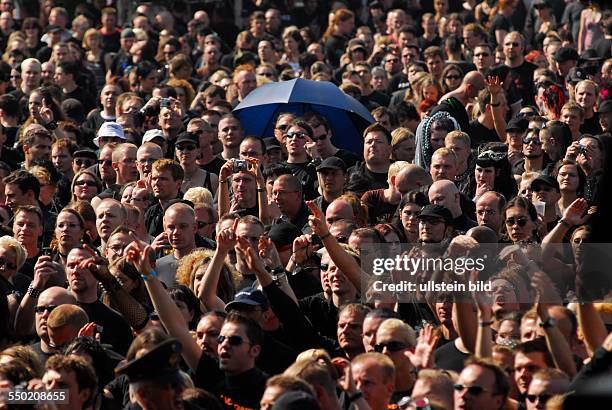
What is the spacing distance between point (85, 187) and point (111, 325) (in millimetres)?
3960

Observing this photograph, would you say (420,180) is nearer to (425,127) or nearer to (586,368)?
(425,127)

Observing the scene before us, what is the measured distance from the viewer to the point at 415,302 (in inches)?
389

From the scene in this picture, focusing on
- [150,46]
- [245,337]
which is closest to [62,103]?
[150,46]

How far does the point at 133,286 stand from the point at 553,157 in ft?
14.2

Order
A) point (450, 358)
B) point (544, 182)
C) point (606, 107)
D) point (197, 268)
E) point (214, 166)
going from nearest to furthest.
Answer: point (450, 358)
point (197, 268)
point (544, 182)
point (606, 107)
point (214, 166)

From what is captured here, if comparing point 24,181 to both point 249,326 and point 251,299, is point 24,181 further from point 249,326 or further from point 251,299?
point 249,326

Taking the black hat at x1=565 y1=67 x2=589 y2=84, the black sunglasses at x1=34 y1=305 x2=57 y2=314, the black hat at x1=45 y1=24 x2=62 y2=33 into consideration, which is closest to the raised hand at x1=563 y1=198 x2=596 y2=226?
the black sunglasses at x1=34 y1=305 x2=57 y2=314

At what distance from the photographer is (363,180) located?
43.4 feet

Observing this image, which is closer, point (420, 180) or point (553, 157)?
point (420, 180)

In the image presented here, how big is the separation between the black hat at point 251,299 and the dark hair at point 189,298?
0.37 meters

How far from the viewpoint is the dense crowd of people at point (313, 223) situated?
8195 mm

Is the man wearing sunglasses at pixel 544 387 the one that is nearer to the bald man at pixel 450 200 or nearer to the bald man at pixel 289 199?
the bald man at pixel 450 200

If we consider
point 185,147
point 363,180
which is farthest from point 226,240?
point 185,147

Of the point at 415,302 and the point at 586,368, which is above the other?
the point at 586,368
